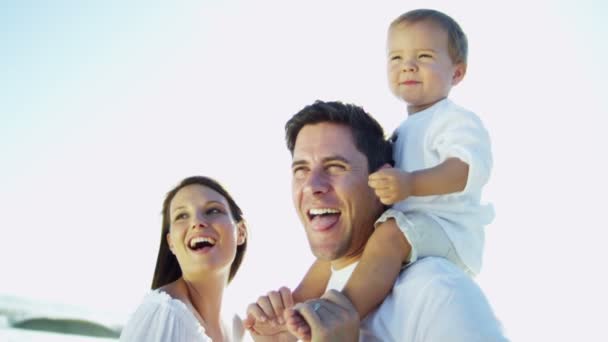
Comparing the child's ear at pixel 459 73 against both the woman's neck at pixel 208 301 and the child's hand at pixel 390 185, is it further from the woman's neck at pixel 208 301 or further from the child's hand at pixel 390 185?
the woman's neck at pixel 208 301

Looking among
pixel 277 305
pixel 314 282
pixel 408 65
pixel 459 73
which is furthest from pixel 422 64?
pixel 277 305

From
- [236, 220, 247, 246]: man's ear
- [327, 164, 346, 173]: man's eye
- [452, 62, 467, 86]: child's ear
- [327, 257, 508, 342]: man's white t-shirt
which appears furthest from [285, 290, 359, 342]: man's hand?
[236, 220, 247, 246]: man's ear

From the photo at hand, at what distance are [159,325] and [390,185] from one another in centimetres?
195

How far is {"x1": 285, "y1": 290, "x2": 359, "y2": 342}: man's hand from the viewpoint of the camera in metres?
2.44

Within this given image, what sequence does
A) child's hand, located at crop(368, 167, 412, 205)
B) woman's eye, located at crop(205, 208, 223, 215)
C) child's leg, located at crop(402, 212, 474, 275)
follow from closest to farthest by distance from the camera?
1. child's hand, located at crop(368, 167, 412, 205)
2. child's leg, located at crop(402, 212, 474, 275)
3. woman's eye, located at crop(205, 208, 223, 215)

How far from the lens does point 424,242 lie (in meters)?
2.78

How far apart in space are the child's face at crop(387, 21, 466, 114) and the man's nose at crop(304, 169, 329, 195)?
0.55m

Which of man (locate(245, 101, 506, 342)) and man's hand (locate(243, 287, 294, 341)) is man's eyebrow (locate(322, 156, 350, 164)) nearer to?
man (locate(245, 101, 506, 342))

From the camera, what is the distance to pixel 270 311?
288 centimetres

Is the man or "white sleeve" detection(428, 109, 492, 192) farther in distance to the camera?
"white sleeve" detection(428, 109, 492, 192)

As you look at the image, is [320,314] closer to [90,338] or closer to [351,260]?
[351,260]

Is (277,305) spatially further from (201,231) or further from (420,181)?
(201,231)

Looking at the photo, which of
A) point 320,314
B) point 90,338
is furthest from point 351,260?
point 90,338

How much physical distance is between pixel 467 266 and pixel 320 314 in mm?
753
